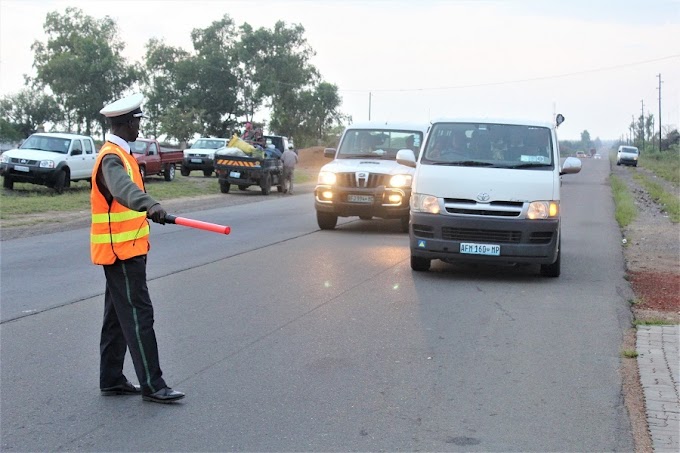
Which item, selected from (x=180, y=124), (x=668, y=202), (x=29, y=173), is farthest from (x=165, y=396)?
(x=180, y=124)

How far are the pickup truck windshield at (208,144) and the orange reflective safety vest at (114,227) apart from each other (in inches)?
1426

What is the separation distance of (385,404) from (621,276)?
7089 millimetres

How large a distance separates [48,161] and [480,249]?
18152 millimetres

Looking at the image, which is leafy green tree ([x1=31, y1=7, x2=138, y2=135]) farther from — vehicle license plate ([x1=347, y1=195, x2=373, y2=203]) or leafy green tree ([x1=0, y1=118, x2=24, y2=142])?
vehicle license plate ([x1=347, y1=195, x2=373, y2=203])

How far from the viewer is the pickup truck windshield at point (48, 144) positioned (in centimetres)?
2662

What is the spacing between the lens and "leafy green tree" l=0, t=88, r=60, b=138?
293 feet

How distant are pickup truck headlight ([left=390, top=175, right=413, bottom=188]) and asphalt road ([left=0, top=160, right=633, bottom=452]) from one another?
11.1ft

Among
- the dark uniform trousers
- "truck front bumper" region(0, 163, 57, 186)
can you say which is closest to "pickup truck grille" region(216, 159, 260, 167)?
"truck front bumper" region(0, 163, 57, 186)

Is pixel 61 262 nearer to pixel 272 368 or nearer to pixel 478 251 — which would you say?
pixel 478 251

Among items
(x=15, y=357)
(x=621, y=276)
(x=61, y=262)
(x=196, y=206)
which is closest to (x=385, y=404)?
(x=15, y=357)

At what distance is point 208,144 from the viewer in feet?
137

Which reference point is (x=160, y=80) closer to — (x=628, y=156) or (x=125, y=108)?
(x=628, y=156)

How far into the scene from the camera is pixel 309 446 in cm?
489

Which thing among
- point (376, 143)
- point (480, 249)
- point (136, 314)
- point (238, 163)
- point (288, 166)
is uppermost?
Result: point (376, 143)
